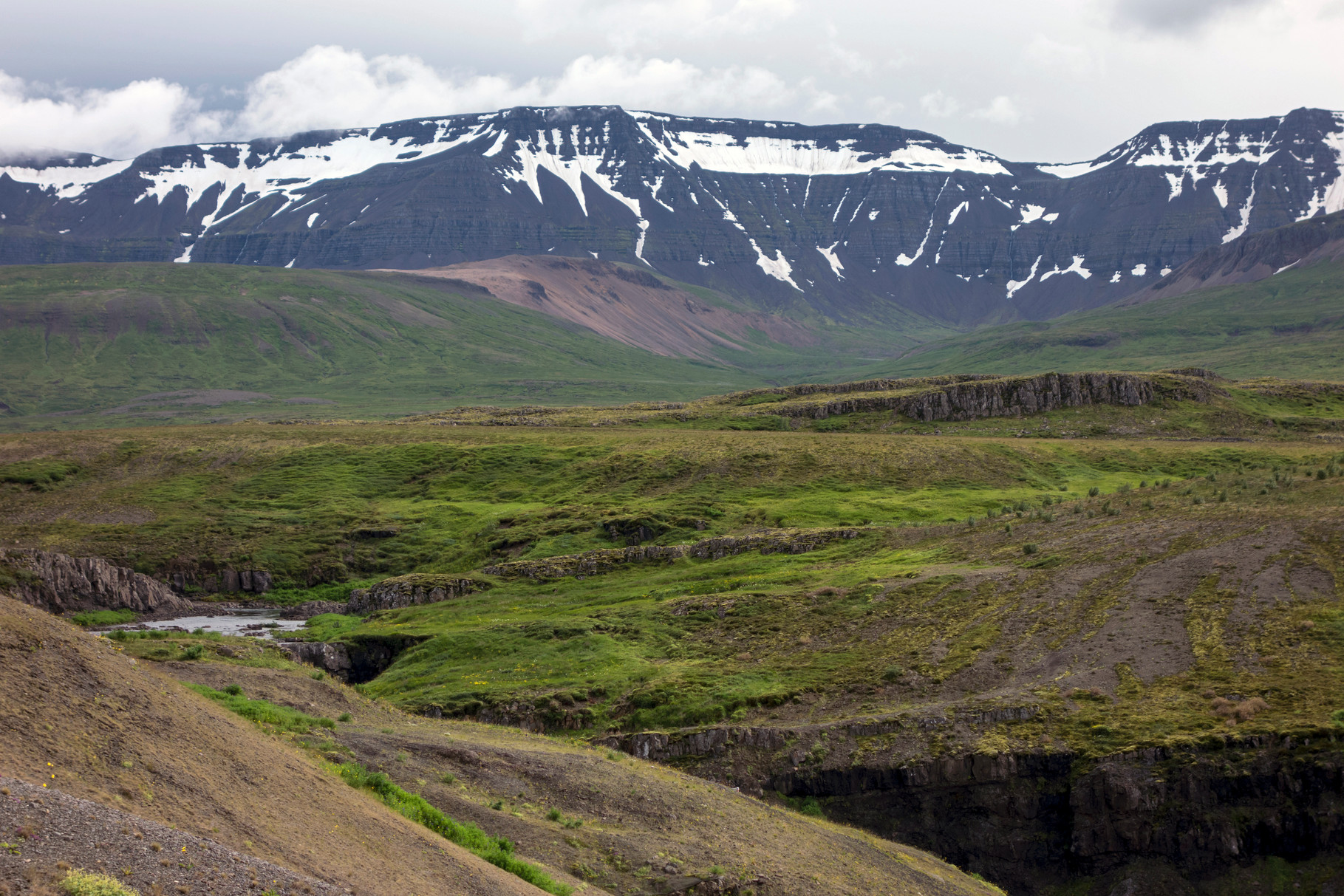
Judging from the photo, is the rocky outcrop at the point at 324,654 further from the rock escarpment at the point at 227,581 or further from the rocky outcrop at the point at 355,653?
the rock escarpment at the point at 227,581

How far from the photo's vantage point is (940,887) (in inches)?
1344

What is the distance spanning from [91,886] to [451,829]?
11692 millimetres

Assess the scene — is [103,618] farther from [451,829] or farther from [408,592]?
[451,829]

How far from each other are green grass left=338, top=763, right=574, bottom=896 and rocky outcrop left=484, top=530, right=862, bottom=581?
184ft

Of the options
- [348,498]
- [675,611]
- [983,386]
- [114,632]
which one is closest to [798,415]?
[983,386]

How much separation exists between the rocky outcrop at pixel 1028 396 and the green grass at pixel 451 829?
430 feet

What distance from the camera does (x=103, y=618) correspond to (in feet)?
246

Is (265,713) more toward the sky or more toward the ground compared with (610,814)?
more toward the sky

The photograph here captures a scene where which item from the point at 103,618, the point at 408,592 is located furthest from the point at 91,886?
the point at 103,618

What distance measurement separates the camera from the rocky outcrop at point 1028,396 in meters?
→ 150

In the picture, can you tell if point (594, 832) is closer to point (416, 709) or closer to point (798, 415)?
point (416, 709)

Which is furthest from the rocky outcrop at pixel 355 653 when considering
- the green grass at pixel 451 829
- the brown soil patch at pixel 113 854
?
the brown soil patch at pixel 113 854

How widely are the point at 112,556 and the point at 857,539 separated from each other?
63.1 metres

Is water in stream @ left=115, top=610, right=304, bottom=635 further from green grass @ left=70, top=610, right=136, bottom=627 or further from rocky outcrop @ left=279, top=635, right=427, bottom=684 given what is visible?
rocky outcrop @ left=279, top=635, right=427, bottom=684
